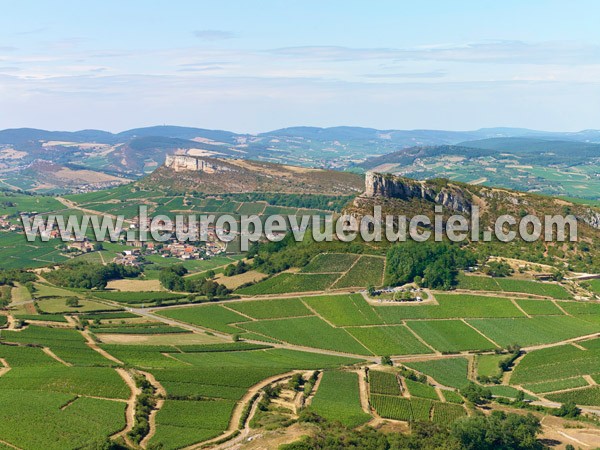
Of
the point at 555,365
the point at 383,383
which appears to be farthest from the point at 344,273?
the point at 383,383

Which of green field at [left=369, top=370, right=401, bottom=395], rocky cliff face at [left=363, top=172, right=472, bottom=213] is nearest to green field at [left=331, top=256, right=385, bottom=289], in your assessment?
rocky cliff face at [left=363, top=172, right=472, bottom=213]

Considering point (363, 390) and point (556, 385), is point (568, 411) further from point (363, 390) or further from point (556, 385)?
point (363, 390)

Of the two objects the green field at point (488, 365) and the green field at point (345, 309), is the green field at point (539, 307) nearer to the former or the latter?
the green field at point (488, 365)

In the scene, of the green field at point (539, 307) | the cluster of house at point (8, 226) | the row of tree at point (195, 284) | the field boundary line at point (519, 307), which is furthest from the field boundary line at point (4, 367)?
the cluster of house at point (8, 226)

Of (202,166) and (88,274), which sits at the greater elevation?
(202,166)

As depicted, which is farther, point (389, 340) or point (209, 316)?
point (209, 316)

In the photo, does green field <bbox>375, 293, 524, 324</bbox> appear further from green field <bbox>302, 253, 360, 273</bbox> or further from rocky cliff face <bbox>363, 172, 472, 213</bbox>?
rocky cliff face <bbox>363, 172, 472, 213</bbox>

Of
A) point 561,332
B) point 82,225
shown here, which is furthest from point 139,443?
point 82,225

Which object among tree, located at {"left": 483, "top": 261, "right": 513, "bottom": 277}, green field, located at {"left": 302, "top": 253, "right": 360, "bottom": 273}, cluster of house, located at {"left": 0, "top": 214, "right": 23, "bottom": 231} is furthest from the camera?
cluster of house, located at {"left": 0, "top": 214, "right": 23, "bottom": 231}
